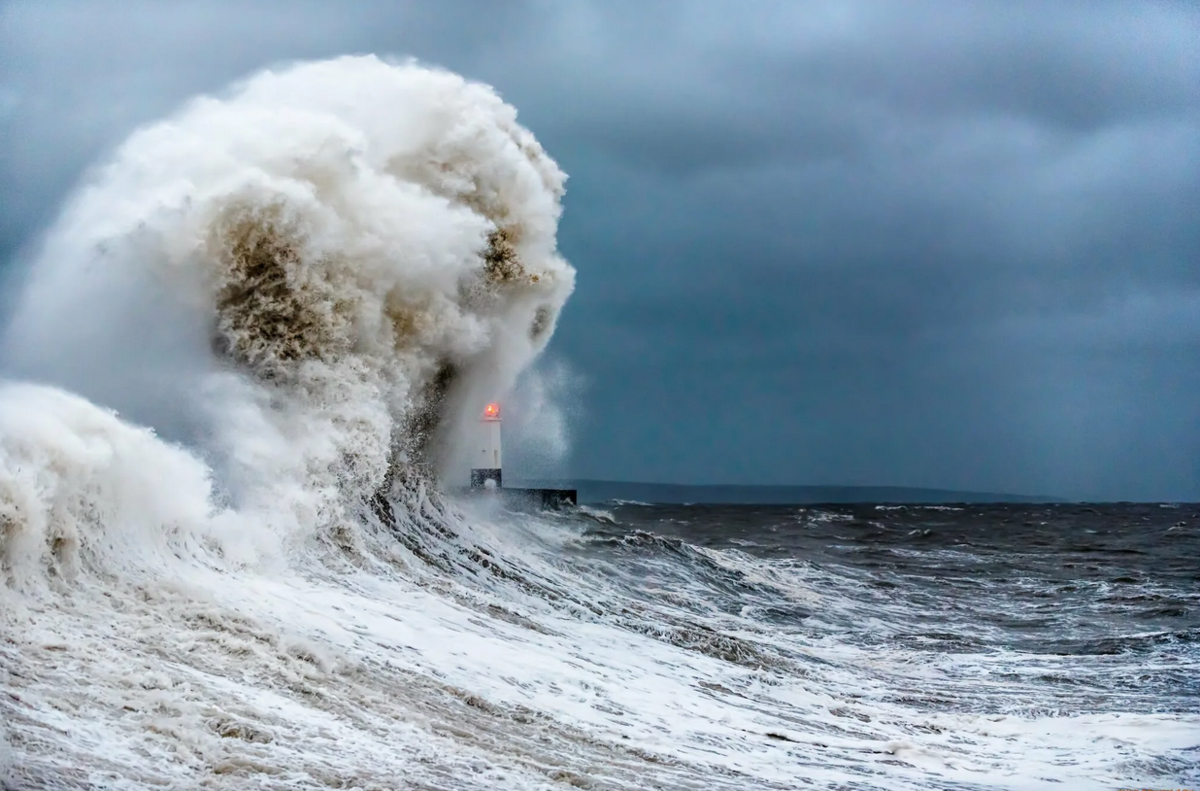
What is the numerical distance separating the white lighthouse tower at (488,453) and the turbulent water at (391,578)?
724 cm

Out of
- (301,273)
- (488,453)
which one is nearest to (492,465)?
(488,453)

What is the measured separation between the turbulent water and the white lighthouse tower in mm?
7244

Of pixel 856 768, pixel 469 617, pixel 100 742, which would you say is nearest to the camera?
pixel 100 742

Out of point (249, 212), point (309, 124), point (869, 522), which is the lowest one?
point (869, 522)

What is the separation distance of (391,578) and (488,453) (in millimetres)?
19271

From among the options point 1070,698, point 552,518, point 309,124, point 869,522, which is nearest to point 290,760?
point 1070,698

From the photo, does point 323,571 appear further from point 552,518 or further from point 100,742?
point 552,518

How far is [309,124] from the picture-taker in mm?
13703

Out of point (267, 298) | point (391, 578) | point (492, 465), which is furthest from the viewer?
point (492, 465)

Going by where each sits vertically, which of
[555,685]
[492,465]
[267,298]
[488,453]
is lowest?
[555,685]

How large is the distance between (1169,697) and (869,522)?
29.0 metres

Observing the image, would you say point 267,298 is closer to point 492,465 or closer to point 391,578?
point 391,578

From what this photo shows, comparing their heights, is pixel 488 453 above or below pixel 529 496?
above

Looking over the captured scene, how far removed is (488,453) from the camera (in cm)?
2947
